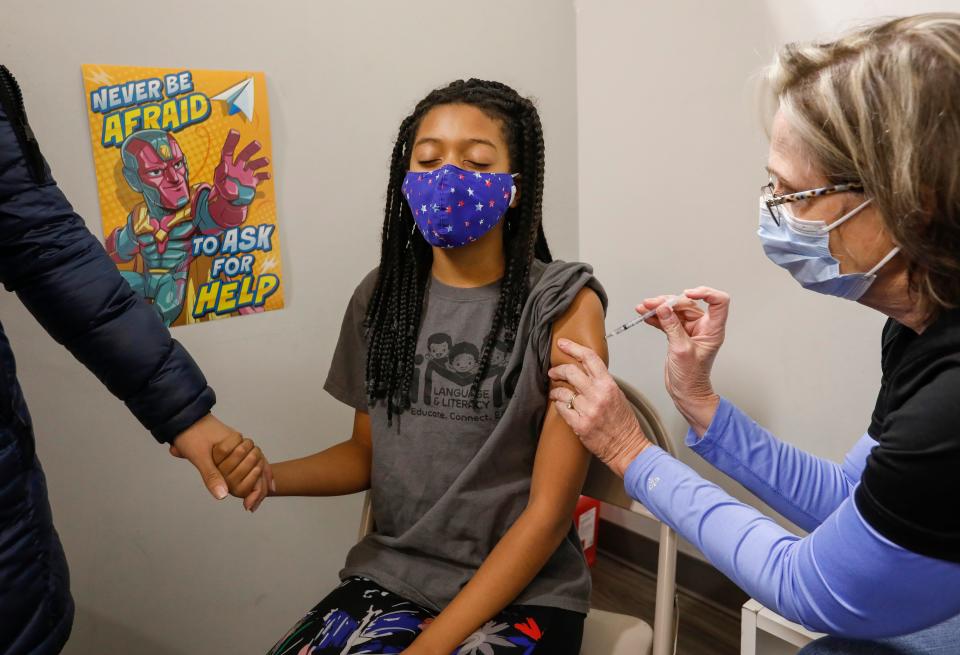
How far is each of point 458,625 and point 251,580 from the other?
874mm

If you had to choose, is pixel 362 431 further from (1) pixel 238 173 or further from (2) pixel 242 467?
(1) pixel 238 173

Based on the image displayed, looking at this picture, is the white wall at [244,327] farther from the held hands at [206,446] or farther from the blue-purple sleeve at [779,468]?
the blue-purple sleeve at [779,468]

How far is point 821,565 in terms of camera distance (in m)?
0.81

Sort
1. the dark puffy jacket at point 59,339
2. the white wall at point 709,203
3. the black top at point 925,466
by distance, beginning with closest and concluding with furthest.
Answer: the black top at point 925,466 < the dark puffy jacket at point 59,339 < the white wall at point 709,203

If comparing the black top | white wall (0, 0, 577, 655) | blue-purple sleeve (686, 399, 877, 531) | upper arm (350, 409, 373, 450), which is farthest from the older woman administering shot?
white wall (0, 0, 577, 655)

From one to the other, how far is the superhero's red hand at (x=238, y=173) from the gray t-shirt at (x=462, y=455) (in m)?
0.57

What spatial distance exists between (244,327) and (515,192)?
0.74m

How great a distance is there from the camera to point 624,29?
6.43ft

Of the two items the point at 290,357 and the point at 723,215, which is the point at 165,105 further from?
the point at 723,215

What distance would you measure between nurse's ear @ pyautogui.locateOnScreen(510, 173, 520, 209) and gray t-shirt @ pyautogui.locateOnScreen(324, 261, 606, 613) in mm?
134

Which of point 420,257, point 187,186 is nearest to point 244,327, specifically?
point 187,186

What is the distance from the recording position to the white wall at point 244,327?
52.6 inches

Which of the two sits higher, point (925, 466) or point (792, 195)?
point (792, 195)

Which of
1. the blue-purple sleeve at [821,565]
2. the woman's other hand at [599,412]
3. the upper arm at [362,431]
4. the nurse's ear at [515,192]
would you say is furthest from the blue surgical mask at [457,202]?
the blue-purple sleeve at [821,565]
